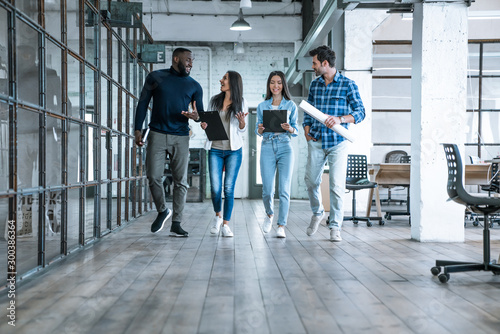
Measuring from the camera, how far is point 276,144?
4781 mm

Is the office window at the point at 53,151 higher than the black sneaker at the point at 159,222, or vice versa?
the office window at the point at 53,151

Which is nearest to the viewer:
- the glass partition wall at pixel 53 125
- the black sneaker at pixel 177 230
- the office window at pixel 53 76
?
the glass partition wall at pixel 53 125

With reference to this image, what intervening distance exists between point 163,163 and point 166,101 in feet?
1.67

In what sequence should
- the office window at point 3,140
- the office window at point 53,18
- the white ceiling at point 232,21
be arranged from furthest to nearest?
the white ceiling at point 232,21 < the office window at point 53,18 < the office window at point 3,140

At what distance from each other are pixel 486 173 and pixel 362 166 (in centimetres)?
136

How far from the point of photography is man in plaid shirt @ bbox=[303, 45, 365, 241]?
4629 millimetres

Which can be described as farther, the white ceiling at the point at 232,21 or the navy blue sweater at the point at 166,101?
the white ceiling at the point at 232,21

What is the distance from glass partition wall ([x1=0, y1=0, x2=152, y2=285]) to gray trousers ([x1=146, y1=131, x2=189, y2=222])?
0.42 meters

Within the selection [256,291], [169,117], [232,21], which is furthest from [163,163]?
[232,21]

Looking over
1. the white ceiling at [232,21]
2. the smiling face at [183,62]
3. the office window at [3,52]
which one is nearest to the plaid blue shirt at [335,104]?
the smiling face at [183,62]

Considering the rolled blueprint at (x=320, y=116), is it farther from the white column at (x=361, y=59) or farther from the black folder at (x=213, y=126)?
the white column at (x=361, y=59)

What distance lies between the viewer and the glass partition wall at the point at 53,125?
9.25ft

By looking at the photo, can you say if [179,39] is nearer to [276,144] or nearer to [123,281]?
[276,144]

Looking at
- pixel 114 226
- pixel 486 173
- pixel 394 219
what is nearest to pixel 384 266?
pixel 114 226
